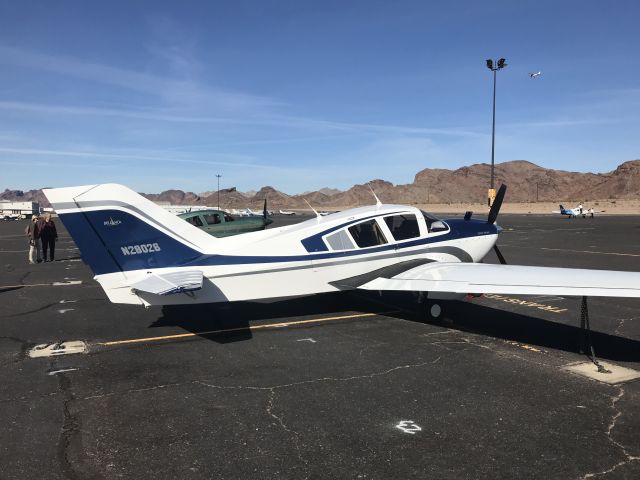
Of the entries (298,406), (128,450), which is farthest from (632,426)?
(128,450)

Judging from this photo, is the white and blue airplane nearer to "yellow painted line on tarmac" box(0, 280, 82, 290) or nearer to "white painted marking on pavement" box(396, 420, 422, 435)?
"white painted marking on pavement" box(396, 420, 422, 435)

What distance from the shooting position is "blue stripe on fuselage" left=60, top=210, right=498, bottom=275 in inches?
330

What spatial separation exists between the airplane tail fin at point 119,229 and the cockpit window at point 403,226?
14.4ft

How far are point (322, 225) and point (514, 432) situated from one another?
20.0 ft

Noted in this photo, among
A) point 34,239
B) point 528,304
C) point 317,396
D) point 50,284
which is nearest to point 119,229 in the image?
point 317,396

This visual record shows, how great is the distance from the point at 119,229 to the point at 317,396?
4.87 m

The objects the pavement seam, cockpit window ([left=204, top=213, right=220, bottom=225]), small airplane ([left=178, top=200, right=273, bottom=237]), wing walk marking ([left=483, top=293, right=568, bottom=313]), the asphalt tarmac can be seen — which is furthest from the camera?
cockpit window ([left=204, top=213, right=220, bottom=225])

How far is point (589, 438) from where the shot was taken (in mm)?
5176

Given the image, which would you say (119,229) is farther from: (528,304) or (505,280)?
(528,304)

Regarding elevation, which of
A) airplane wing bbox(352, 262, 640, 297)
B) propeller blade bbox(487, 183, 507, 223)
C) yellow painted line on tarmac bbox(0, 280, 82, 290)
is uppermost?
propeller blade bbox(487, 183, 507, 223)

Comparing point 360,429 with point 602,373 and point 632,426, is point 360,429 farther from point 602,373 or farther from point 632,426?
point 602,373

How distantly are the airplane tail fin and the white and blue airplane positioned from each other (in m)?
0.02

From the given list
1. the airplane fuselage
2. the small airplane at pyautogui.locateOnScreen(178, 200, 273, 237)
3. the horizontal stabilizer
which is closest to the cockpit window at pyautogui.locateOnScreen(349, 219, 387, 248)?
the airplane fuselage

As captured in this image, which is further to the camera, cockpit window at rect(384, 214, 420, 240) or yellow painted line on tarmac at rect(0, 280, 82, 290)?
yellow painted line on tarmac at rect(0, 280, 82, 290)
